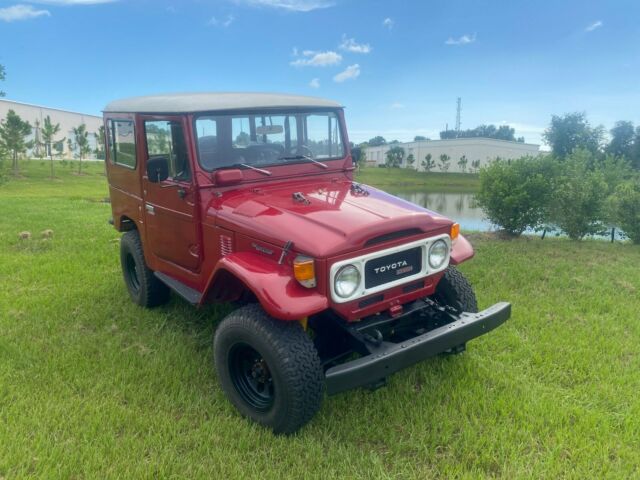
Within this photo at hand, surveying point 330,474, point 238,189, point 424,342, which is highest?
point 238,189

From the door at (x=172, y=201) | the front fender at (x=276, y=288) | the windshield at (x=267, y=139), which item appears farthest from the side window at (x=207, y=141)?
the front fender at (x=276, y=288)

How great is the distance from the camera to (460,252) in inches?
158

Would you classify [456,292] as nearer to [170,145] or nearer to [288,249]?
[288,249]

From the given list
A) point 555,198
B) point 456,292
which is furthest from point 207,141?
point 555,198

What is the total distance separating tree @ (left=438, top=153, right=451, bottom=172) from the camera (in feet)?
201

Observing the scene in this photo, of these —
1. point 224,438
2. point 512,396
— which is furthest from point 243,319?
point 512,396

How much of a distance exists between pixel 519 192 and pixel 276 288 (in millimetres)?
7916

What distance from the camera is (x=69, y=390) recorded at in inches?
146

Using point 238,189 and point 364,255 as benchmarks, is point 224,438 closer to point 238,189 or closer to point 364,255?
point 364,255

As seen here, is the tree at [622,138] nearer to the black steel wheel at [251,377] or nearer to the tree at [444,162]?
the tree at [444,162]

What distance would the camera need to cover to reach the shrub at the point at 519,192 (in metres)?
9.53

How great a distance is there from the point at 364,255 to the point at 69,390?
8.21ft

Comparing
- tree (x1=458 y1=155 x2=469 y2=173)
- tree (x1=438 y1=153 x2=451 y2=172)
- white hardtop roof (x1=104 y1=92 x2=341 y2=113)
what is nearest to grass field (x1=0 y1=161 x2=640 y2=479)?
white hardtop roof (x1=104 y1=92 x2=341 y2=113)

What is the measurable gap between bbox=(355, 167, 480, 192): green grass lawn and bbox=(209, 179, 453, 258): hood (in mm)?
37502
